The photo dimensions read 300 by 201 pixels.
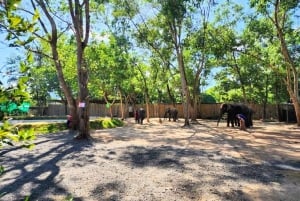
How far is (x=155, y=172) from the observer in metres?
7.99

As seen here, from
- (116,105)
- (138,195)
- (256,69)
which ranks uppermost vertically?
(256,69)

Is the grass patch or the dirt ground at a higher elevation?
the grass patch

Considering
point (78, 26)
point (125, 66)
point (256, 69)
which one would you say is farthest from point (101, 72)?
point (256, 69)

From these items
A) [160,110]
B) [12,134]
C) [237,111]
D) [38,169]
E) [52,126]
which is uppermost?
[160,110]

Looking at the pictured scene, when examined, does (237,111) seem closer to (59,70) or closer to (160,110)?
(59,70)

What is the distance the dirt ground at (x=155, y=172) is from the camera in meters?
6.29

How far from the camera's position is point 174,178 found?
7367 millimetres

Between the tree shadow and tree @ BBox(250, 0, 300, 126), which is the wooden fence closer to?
tree @ BBox(250, 0, 300, 126)

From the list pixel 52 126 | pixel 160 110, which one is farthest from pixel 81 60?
pixel 160 110

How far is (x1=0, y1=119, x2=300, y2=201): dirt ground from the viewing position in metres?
6.29

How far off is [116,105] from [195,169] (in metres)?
36.3

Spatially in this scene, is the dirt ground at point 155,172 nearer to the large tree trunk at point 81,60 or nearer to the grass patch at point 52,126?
the large tree trunk at point 81,60

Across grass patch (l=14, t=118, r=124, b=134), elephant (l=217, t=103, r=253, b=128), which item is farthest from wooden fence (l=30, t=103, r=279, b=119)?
elephant (l=217, t=103, r=253, b=128)

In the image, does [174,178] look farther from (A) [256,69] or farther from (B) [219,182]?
(A) [256,69]
